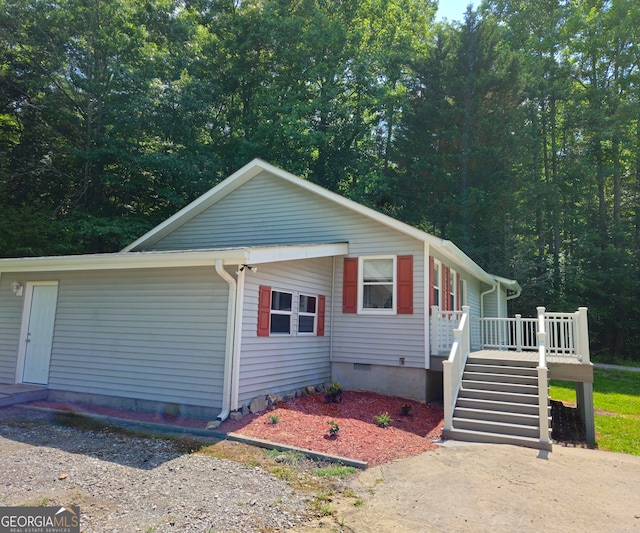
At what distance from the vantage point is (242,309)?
25.5 feet

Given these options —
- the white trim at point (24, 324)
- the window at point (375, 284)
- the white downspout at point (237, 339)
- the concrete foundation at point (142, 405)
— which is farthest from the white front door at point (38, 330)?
the window at point (375, 284)

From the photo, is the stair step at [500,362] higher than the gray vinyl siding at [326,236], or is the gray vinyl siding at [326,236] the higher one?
the gray vinyl siding at [326,236]

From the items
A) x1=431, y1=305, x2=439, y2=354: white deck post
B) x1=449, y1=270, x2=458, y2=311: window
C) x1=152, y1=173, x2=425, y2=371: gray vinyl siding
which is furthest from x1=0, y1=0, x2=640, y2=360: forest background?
x1=431, y1=305, x2=439, y2=354: white deck post

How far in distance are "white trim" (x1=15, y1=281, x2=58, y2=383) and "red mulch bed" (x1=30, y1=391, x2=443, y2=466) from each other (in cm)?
130

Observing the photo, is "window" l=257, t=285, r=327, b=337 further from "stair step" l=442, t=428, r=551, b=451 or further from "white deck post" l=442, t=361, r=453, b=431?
"stair step" l=442, t=428, r=551, b=451

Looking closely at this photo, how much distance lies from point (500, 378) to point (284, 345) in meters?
4.37

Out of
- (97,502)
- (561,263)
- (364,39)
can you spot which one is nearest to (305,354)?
(97,502)

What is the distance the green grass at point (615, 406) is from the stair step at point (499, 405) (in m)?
1.60

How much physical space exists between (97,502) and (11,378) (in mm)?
6919

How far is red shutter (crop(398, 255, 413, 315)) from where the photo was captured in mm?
9758

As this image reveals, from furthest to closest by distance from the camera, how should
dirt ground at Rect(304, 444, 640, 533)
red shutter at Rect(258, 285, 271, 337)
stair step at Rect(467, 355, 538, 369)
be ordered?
stair step at Rect(467, 355, 538, 369) → red shutter at Rect(258, 285, 271, 337) → dirt ground at Rect(304, 444, 640, 533)

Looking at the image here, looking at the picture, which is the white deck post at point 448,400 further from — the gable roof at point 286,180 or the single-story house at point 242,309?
the gable roof at point 286,180

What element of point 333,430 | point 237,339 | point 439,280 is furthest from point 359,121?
point 333,430

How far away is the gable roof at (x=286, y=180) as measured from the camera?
968 centimetres
